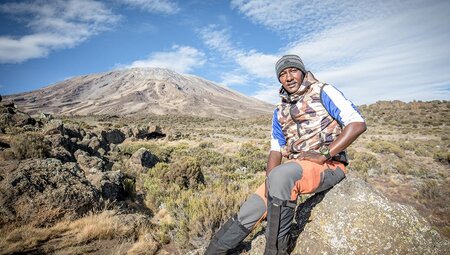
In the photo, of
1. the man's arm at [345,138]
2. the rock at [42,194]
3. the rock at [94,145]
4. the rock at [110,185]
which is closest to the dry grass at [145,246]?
the rock at [42,194]

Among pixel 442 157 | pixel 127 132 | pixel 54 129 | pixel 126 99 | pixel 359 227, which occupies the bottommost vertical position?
pixel 442 157

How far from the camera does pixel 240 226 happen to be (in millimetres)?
2734

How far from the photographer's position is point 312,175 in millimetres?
2621

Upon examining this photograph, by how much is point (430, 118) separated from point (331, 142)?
38.5m

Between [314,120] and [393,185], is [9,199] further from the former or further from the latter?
[393,185]

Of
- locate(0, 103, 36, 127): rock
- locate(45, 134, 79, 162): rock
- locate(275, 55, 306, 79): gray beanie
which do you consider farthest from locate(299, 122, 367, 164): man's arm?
locate(0, 103, 36, 127): rock

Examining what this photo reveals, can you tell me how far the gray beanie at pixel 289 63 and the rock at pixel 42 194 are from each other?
405 centimetres

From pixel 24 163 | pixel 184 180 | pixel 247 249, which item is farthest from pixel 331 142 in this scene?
pixel 184 180

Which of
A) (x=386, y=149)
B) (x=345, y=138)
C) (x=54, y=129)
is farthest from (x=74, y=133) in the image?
(x=386, y=149)

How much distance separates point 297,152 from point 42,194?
4.26 metres

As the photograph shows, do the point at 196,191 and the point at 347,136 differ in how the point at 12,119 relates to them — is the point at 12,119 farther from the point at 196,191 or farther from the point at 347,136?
the point at 347,136

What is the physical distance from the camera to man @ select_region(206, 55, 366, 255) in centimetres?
248

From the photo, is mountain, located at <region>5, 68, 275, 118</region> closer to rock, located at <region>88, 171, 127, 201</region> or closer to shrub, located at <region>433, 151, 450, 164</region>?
shrub, located at <region>433, 151, 450, 164</region>

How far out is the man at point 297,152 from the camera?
2.48 metres
